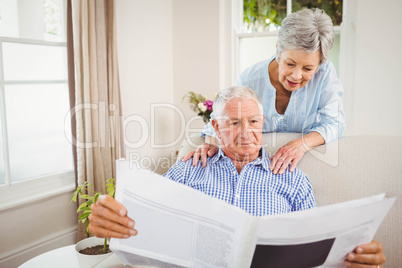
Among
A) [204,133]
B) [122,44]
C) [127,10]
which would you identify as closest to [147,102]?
[122,44]

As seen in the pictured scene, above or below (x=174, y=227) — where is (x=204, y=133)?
above

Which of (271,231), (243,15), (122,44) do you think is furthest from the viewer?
(243,15)

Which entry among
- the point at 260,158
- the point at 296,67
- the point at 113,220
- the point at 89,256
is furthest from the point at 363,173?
the point at 89,256

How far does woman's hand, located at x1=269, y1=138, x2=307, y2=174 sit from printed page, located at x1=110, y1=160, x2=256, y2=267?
56 centimetres

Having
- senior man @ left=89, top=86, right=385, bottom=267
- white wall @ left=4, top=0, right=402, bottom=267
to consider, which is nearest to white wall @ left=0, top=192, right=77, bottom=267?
white wall @ left=4, top=0, right=402, bottom=267

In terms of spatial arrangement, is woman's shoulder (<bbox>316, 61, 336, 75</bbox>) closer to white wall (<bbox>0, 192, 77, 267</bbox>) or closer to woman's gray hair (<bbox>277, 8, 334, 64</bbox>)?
woman's gray hair (<bbox>277, 8, 334, 64</bbox>)

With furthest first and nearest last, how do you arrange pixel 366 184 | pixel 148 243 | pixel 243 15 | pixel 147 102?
pixel 243 15 → pixel 147 102 → pixel 366 184 → pixel 148 243

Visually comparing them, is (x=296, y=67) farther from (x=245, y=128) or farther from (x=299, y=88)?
(x=245, y=128)

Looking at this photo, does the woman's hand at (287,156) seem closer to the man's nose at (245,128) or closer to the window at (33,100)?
the man's nose at (245,128)

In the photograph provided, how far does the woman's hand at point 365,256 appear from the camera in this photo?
0.98m

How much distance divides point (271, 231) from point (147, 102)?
2378mm

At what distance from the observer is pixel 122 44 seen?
2.79m

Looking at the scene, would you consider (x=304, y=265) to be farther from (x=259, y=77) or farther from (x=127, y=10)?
(x=127, y=10)

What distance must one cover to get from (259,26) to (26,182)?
7.72 ft
